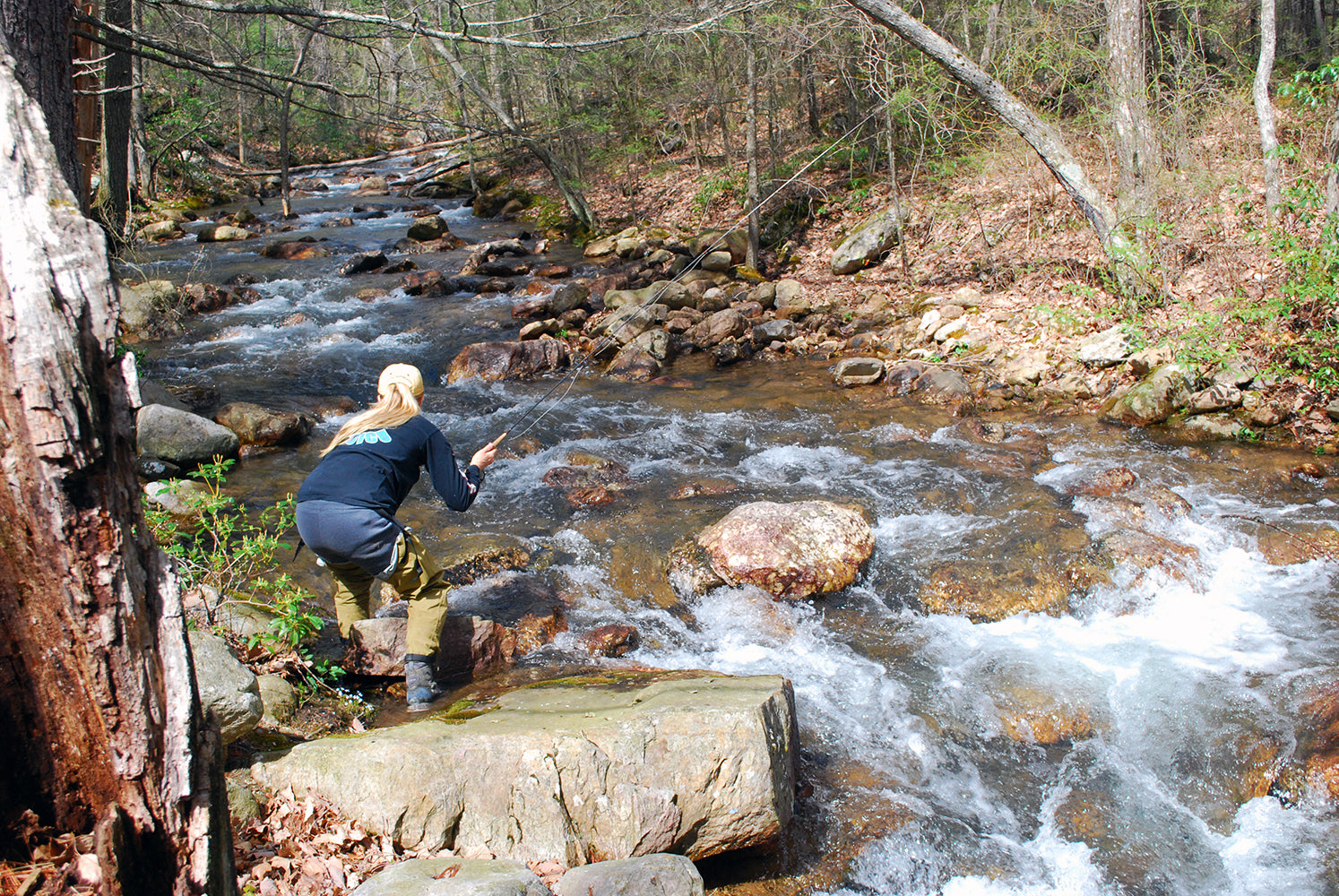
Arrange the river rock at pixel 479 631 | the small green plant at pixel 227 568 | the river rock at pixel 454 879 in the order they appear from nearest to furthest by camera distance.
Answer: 1. the river rock at pixel 454 879
2. the small green plant at pixel 227 568
3. the river rock at pixel 479 631

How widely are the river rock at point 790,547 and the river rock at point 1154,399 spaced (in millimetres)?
3753

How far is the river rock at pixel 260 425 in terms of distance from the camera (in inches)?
348

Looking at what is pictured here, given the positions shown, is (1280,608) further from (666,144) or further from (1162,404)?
(666,144)

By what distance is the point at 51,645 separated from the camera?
215 cm

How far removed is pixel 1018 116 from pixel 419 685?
9902mm

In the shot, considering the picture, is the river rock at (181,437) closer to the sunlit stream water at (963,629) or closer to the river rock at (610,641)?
the sunlit stream water at (963,629)

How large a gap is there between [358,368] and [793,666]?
8.59m

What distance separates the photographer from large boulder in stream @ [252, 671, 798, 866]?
127 inches

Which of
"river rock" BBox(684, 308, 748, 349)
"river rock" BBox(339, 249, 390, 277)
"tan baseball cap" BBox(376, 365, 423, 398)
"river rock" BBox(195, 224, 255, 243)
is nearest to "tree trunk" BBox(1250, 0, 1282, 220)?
"river rock" BBox(684, 308, 748, 349)

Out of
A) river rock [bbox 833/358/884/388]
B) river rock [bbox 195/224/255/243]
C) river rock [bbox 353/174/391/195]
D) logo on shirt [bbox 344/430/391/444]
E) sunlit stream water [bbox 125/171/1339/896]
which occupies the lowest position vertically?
sunlit stream water [bbox 125/171/1339/896]

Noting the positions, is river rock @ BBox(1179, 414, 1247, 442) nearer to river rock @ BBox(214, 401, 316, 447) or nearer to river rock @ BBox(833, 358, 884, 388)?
river rock @ BBox(833, 358, 884, 388)

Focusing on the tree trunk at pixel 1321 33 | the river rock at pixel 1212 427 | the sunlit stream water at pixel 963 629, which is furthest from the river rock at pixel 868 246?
the tree trunk at pixel 1321 33

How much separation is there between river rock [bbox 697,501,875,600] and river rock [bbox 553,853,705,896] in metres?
2.86

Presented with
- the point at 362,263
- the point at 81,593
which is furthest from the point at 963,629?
the point at 362,263
